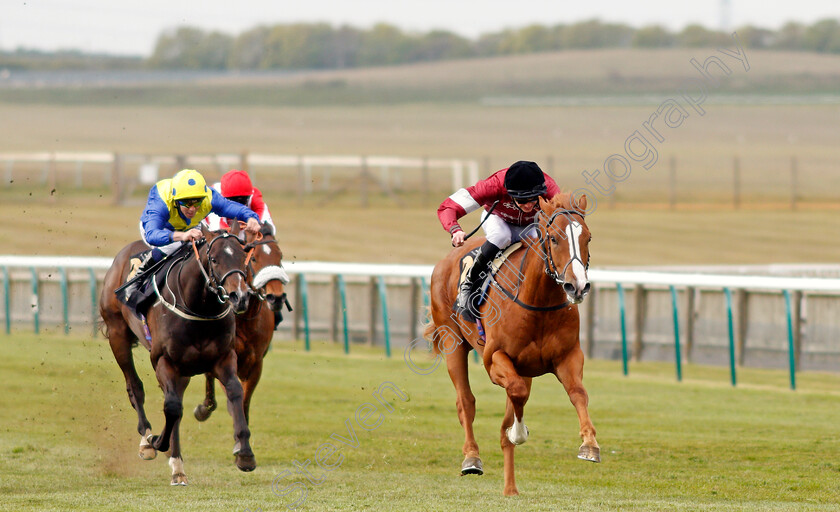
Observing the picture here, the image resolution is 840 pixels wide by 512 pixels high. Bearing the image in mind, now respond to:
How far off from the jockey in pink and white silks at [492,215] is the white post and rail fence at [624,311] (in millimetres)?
4978

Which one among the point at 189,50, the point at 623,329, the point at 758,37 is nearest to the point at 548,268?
the point at 623,329

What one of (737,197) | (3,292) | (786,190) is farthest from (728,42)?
(3,292)

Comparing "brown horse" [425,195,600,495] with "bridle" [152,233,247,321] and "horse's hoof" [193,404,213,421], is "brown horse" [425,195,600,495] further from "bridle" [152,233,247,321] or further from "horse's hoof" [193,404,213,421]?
"horse's hoof" [193,404,213,421]

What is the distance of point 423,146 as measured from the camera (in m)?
45.6

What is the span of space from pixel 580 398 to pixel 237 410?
184 cm

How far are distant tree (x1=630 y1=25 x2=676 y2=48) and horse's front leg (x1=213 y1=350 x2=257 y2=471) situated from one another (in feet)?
191

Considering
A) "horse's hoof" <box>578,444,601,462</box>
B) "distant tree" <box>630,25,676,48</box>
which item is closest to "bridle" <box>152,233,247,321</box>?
"horse's hoof" <box>578,444,601,462</box>

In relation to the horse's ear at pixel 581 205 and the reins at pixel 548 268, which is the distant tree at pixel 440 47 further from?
the horse's ear at pixel 581 205

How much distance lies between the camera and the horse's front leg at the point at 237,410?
6734mm

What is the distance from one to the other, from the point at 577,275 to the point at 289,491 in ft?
6.83

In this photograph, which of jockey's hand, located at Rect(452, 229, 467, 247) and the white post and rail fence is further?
the white post and rail fence

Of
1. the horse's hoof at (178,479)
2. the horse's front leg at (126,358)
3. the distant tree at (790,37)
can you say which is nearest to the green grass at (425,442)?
the horse's hoof at (178,479)

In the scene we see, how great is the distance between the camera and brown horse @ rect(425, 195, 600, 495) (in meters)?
6.25

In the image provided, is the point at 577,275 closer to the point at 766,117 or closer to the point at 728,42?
the point at 766,117
